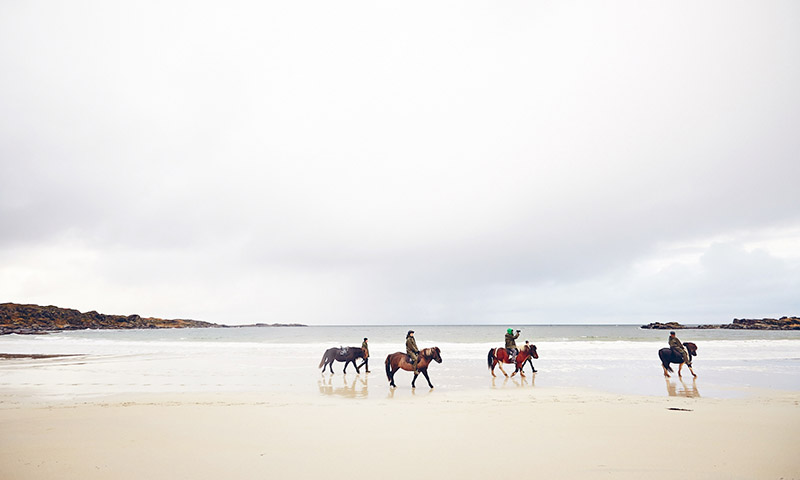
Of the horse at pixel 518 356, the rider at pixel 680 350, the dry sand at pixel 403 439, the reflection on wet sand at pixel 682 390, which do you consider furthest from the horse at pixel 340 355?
the rider at pixel 680 350

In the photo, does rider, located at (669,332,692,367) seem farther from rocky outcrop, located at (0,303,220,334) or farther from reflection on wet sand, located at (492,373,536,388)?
rocky outcrop, located at (0,303,220,334)

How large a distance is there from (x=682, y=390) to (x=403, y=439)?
35.0ft

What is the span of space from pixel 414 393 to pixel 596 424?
18.7 feet

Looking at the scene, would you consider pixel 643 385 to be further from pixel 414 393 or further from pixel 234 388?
pixel 234 388

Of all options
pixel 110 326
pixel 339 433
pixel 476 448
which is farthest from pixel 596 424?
pixel 110 326

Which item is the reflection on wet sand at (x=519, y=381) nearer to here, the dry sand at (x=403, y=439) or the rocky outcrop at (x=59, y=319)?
the dry sand at (x=403, y=439)

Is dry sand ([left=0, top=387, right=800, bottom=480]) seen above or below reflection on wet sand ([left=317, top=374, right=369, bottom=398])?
above

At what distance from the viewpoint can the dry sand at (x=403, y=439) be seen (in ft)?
18.1

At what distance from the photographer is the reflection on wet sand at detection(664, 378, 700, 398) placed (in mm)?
11609

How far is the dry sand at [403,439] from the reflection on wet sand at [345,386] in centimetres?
161

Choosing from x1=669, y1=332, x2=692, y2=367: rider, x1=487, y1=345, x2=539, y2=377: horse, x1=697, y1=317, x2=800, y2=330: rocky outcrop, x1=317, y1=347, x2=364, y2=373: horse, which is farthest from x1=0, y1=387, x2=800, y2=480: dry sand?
x1=697, y1=317, x2=800, y2=330: rocky outcrop

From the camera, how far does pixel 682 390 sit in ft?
41.0

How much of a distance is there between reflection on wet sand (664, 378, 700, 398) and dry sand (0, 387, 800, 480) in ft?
3.40

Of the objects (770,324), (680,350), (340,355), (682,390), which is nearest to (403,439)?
(340,355)
